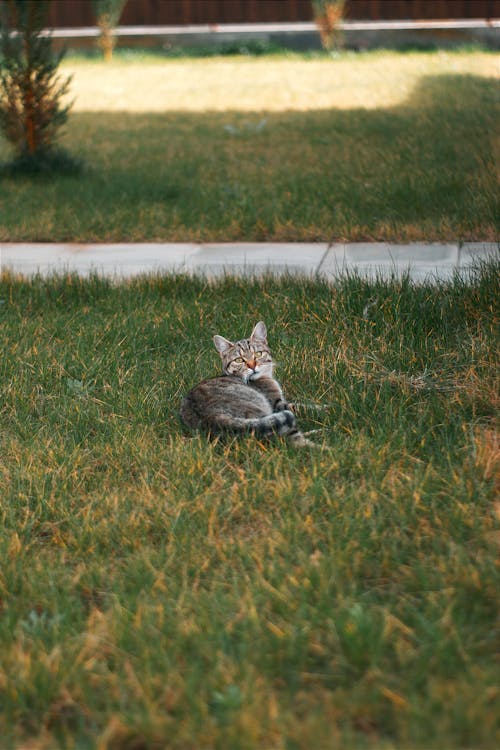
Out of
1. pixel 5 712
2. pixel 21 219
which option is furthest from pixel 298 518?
pixel 21 219

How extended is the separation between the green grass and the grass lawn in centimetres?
267

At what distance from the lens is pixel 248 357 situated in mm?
4816

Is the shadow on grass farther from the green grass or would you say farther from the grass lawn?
the green grass

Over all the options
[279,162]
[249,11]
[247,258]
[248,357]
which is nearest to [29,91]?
[279,162]

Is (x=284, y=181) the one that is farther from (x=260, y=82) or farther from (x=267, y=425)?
(x=260, y=82)

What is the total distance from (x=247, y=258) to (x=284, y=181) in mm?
2603

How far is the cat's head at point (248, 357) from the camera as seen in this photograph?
4809 mm

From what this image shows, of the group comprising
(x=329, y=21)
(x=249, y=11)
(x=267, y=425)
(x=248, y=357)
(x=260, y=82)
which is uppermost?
(x=249, y=11)

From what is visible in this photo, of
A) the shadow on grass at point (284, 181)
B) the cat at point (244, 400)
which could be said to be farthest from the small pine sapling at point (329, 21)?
the cat at point (244, 400)

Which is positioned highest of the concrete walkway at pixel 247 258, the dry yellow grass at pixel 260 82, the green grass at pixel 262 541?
the dry yellow grass at pixel 260 82

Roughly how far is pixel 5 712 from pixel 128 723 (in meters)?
0.37

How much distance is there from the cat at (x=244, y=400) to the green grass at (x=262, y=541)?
104mm

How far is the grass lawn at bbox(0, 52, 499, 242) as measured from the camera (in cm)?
845

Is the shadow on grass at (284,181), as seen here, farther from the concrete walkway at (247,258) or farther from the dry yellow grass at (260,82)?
the dry yellow grass at (260,82)
